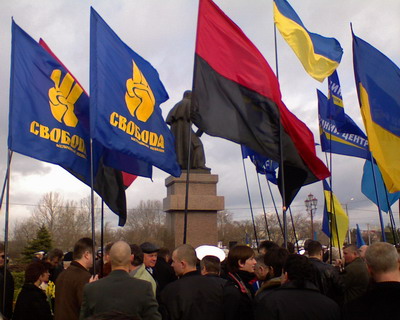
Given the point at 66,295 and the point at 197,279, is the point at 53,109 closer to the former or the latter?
the point at 66,295

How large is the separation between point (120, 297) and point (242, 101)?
12.2ft

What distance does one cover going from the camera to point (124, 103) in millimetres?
6324

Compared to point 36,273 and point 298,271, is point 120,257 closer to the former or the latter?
point 298,271

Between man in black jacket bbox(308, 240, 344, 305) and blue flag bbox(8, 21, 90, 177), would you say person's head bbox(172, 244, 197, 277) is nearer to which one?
man in black jacket bbox(308, 240, 344, 305)

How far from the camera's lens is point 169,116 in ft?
47.2

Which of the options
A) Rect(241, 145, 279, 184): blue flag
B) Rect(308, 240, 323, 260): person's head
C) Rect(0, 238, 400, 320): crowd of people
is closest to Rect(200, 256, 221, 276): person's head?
Rect(0, 238, 400, 320): crowd of people

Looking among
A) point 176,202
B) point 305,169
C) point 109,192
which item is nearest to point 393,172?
point 305,169

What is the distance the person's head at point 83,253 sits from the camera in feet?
15.0

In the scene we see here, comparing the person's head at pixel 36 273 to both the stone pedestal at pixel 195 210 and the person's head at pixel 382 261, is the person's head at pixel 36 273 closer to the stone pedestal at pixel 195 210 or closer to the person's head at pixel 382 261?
the person's head at pixel 382 261

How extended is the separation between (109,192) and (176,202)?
5966mm

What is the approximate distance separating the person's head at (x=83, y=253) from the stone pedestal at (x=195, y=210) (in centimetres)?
819

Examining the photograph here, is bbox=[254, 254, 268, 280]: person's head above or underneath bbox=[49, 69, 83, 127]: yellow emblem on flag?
underneath

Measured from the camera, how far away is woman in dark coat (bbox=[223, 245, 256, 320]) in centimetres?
384

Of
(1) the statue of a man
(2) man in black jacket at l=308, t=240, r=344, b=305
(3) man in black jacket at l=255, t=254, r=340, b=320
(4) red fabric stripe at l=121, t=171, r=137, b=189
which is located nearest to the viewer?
(3) man in black jacket at l=255, t=254, r=340, b=320
